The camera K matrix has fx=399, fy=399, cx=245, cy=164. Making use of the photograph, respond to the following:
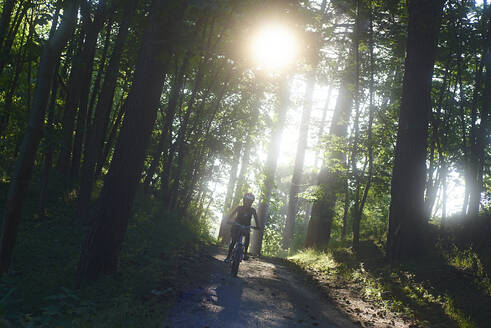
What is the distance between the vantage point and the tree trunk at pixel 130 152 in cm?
779

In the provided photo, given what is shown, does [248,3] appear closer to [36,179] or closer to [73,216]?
[73,216]

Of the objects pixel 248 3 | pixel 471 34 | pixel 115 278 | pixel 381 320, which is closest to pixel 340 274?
pixel 381 320

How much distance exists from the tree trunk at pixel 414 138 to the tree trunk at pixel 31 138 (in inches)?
362

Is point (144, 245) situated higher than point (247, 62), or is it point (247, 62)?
Result: point (247, 62)

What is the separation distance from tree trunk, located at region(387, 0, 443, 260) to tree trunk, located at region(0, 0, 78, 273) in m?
9.20

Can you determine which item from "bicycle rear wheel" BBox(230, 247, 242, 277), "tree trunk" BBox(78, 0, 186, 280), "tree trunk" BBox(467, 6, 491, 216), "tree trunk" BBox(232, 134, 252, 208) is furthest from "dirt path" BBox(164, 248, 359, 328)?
"tree trunk" BBox(232, 134, 252, 208)

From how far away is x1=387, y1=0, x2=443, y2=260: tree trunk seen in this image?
36.0 ft

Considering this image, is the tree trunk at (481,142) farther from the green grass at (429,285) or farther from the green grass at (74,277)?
the green grass at (74,277)

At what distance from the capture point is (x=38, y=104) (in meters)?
7.68

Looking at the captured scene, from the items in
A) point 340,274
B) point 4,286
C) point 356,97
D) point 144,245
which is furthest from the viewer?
point 356,97

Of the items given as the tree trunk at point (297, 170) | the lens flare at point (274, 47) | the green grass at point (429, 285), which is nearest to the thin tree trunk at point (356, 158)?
the green grass at point (429, 285)

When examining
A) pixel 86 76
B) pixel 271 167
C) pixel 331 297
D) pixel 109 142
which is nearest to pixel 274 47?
pixel 86 76

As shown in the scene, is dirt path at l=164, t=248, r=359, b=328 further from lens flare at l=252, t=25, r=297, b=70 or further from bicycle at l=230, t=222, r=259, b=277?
lens flare at l=252, t=25, r=297, b=70

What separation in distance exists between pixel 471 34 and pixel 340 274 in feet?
33.2
